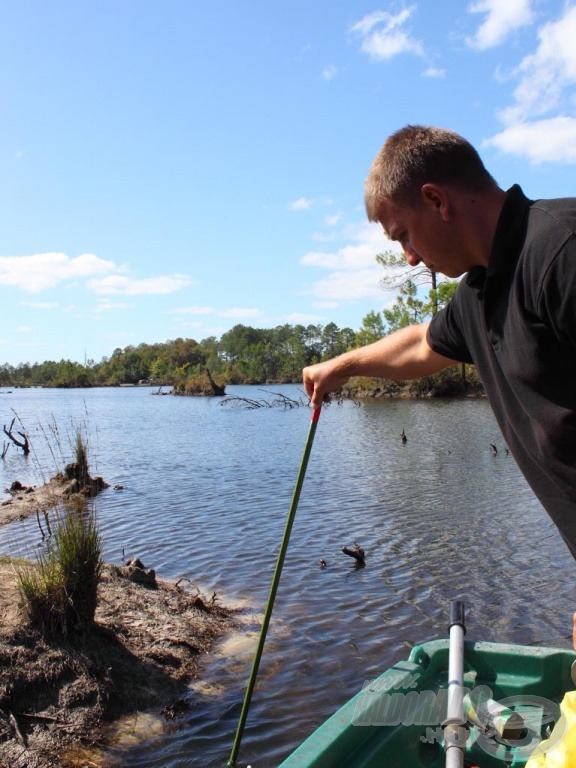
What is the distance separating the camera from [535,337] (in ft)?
5.86

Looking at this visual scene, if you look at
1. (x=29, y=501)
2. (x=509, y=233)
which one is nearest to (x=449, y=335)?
(x=509, y=233)

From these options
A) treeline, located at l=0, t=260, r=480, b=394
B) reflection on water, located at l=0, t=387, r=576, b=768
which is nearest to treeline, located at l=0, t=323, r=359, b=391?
treeline, located at l=0, t=260, r=480, b=394

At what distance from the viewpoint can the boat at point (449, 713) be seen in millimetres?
3104

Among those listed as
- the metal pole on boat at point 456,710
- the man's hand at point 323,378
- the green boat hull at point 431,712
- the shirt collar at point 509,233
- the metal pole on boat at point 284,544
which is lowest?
the green boat hull at point 431,712

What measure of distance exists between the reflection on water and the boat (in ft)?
5.99

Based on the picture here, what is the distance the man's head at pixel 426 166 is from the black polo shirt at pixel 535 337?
16 centimetres

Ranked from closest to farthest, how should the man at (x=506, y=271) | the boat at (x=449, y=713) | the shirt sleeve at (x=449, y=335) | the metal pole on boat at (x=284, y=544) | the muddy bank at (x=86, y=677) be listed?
the man at (x=506, y=271)
the shirt sleeve at (x=449, y=335)
the boat at (x=449, y=713)
the metal pole on boat at (x=284, y=544)
the muddy bank at (x=86, y=677)

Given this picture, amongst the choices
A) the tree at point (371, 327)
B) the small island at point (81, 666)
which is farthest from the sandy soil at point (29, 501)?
the tree at point (371, 327)

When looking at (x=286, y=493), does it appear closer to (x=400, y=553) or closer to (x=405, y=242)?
(x=400, y=553)

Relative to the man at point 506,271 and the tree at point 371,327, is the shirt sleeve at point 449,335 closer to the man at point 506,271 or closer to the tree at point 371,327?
the man at point 506,271

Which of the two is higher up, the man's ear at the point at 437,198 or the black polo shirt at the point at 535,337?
the man's ear at the point at 437,198

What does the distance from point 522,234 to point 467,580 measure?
26.8 ft

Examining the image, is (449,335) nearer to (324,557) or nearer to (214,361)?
(324,557)

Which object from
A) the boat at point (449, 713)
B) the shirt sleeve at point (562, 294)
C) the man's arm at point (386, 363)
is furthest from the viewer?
the boat at point (449, 713)
